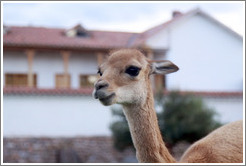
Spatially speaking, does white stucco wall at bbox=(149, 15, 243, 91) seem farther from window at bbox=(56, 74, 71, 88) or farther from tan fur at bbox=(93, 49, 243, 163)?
tan fur at bbox=(93, 49, 243, 163)

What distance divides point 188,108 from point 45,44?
872 cm

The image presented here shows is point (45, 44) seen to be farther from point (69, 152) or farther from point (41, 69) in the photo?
point (69, 152)

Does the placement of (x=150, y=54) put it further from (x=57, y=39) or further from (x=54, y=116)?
(x=54, y=116)

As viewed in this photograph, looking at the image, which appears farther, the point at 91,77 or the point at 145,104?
the point at 91,77

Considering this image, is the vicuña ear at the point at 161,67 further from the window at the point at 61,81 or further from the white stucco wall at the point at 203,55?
the window at the point at 61,81

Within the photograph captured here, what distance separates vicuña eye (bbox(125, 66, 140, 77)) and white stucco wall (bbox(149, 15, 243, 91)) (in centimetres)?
1405

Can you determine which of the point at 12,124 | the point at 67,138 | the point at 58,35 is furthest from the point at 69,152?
the point at 58,35

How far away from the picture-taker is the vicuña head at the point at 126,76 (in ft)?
10.4

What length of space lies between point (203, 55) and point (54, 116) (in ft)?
28.7

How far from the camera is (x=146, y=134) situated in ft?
11.0

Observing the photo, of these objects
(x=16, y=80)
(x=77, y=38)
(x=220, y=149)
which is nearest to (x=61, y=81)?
(x=16, y=80)

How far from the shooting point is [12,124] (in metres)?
13.2

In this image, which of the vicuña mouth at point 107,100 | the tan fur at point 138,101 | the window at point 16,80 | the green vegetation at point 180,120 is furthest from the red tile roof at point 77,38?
the vicuña mouth at point 107,100

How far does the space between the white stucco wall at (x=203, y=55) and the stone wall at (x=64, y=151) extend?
16.4 ft
